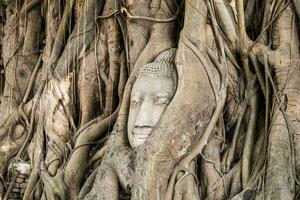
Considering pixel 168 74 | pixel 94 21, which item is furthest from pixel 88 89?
pixel 168 74

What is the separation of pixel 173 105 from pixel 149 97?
8.8 inches

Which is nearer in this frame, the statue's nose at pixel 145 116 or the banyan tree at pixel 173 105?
the banyan tree at pixel 173 105

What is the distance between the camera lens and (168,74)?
4.51 meters

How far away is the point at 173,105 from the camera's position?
14.0 ft

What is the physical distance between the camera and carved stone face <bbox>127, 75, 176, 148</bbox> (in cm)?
439

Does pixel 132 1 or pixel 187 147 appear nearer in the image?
pixel 187 147

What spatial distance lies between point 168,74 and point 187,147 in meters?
0.53

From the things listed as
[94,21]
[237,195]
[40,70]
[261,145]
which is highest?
[94,21]

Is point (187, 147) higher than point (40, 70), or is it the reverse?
point (40, 70)

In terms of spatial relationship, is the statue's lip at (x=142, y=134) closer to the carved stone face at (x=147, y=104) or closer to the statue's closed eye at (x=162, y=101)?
the carved stone face at (x=147, y=104)

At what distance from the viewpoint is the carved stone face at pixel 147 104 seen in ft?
14.4

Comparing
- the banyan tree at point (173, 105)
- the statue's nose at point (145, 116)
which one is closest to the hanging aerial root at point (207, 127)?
the banyan tree at point (173, 105)

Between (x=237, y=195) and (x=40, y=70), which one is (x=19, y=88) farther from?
(x=237, y=195)

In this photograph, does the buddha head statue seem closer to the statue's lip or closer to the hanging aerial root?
the statue's lip
